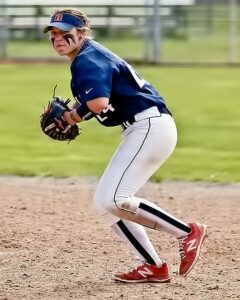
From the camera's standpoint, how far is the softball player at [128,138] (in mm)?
6051

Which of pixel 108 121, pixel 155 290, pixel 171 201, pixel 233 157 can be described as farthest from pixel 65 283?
pixel 233 157

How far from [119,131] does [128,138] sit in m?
8.28

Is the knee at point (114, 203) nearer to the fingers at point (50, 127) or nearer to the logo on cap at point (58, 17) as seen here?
the fingers at point (50, 127)

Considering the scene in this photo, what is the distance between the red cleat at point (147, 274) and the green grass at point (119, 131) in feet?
14.9

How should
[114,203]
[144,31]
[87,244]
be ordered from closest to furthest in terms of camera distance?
[114,203] < [87,244] < [144,31]

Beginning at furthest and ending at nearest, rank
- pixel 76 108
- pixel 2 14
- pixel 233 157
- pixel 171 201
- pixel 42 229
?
pixel 2 14, pixel 233 157, pixel 171 201, pixel 42 229, pixel 76 108

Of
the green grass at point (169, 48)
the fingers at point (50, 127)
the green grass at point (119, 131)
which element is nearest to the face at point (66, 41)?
the fingers at point (50, 127)

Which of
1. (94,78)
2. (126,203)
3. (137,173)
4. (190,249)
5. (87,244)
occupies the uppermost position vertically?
(94,78)

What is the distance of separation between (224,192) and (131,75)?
409 cm

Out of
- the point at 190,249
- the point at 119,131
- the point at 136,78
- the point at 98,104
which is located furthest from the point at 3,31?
the point at 98,104

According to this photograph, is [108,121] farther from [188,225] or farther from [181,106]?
[181,106]

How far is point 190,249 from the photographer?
6.30 metres

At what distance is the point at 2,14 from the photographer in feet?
92.5

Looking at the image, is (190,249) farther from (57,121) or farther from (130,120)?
(57,121)
